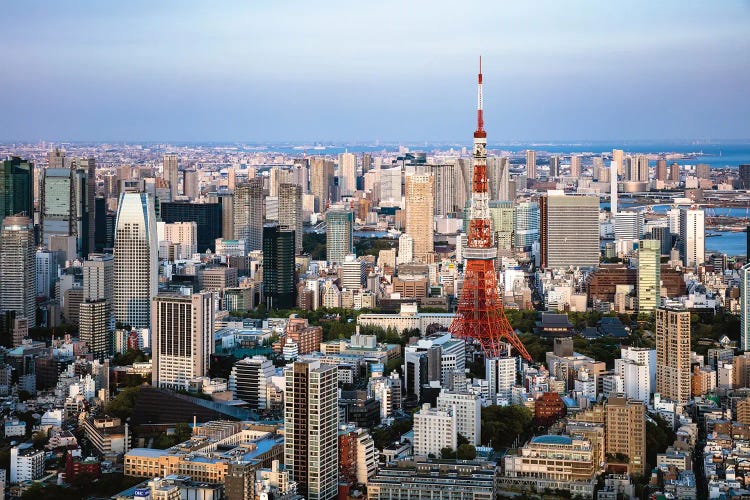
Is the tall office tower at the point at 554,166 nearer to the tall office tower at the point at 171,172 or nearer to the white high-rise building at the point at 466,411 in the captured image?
the tall office tower at the point at 171,172

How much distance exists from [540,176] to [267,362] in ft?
78.5

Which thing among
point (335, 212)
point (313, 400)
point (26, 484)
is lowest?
point (26, 484)

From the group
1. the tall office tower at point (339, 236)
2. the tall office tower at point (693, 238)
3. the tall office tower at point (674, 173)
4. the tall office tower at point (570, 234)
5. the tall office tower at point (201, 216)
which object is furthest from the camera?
the tall office tower at point (674, 173)

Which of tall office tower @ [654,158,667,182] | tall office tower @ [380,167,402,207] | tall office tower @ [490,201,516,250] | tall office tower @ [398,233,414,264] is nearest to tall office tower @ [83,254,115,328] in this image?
tall office tower @ [398,233,414,264]

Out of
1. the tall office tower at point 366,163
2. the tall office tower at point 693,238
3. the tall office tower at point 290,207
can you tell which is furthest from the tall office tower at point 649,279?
the tall office tower at point 366,163

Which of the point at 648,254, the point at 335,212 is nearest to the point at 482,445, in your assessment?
the point at 648,254

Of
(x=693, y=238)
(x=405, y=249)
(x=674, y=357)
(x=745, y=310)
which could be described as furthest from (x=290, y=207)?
(x=674, y=357)

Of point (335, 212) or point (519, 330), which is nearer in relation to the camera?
point (519, 330)

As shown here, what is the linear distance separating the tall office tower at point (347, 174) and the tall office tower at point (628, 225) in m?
10.6

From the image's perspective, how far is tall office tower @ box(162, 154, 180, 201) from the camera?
27100 mm

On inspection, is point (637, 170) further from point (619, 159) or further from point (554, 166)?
point (554, 166)

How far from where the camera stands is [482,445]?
9.68 metres

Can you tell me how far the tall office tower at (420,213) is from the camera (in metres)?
22.9

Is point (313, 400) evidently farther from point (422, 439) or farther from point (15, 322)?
point (15, 322)
